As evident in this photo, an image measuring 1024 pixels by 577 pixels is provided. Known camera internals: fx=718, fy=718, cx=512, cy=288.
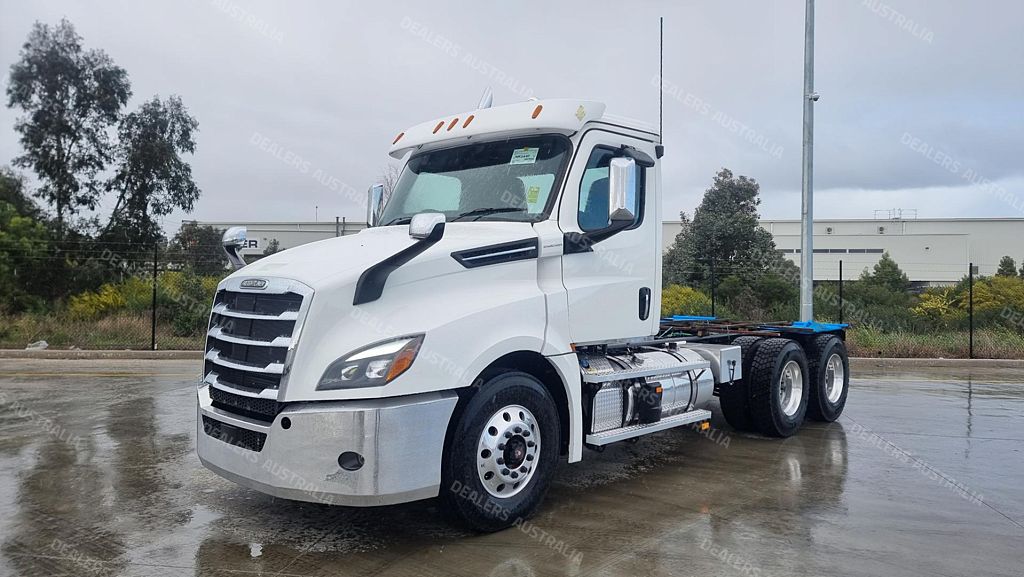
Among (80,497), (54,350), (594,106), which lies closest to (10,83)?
(54,350)

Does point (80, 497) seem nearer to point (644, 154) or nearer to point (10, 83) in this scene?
point (644, 154)

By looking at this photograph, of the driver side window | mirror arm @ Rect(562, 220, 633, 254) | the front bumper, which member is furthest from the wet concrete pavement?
the driver side window

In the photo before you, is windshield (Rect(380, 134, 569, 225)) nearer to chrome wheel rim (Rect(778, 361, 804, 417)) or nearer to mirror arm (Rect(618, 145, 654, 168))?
mirror arm (Rect(618, 145, 654, 168))

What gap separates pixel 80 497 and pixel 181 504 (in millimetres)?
861

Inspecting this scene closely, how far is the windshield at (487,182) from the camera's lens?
5.44 m

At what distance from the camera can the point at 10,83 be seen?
69.6 ft

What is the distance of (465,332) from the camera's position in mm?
4438

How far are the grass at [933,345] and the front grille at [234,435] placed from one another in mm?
14428

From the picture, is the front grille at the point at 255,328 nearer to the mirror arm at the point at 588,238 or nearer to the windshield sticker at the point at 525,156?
the mirror arm at the point at 588,238

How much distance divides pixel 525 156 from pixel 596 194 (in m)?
0.64

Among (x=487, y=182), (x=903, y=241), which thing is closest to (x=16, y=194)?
(x=487, y=182)

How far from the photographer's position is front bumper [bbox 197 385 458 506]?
405cm

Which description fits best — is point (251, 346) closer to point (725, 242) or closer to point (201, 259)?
point (201, 259)

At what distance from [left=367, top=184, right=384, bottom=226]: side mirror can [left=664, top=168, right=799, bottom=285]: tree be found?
13.9 m
